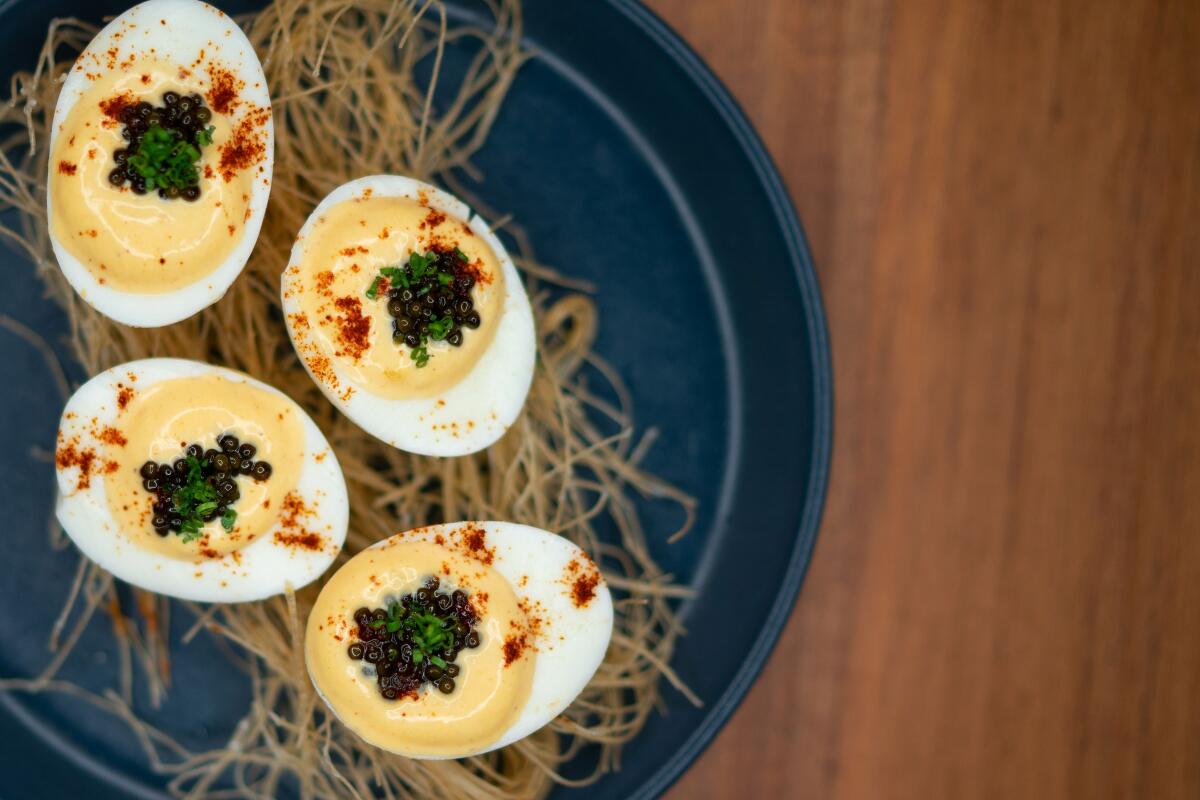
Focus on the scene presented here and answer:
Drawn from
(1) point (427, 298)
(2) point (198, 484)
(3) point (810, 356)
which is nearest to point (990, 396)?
(3) point (810, 356)

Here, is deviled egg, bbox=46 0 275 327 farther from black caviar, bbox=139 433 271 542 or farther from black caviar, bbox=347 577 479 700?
black caviar, bbox=347 577 479 700

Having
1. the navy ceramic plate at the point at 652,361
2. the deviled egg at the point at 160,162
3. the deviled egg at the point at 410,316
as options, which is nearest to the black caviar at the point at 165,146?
the deviled egg at the point at 160,162

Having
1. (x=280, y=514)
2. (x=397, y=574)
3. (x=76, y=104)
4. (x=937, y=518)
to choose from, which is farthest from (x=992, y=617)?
(x=76, y=104)

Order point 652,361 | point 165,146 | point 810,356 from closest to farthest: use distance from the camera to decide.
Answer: point 165,146 → point 810,356 → point 652,361

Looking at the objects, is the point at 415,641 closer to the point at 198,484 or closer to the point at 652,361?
the point at 198,484

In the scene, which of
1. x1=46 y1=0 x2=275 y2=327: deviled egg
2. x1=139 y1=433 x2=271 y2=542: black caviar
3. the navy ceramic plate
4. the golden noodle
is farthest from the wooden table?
x1=139 y1=433 x2=271 y2=542: black caviar

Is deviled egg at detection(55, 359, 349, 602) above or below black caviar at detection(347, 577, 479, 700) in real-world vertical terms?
above

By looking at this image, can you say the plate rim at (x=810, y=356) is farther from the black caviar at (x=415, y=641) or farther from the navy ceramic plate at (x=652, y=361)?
the black caviar at (x=415, y=641)
